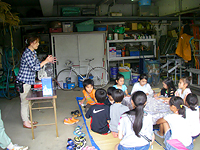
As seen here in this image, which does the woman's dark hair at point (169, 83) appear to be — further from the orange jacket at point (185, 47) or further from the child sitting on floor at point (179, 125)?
the orange jacket at point (185, 47)

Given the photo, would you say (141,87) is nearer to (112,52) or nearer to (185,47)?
(185,47)

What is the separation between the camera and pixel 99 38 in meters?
7.03

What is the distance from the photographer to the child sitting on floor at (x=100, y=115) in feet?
9.30

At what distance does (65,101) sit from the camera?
5.31 metres

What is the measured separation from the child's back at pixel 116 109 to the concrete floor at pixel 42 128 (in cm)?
55

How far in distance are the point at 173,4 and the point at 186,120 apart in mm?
5398

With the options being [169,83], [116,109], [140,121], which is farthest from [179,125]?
[169,83]

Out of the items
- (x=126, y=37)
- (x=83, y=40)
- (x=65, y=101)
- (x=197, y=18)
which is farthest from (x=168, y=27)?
(x=65, y=101)

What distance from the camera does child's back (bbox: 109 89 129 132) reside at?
8.67 feet

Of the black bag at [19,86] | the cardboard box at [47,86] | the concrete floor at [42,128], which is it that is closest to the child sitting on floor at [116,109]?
the concrete floor at [42,128]

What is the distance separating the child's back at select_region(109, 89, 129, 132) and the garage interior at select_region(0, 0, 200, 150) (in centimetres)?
209

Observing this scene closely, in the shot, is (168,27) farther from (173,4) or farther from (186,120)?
(186,120)

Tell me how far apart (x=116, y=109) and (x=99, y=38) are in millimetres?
4696

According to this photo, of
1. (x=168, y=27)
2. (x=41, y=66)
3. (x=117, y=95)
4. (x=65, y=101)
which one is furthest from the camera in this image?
(x=168, y=27)
